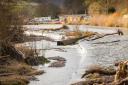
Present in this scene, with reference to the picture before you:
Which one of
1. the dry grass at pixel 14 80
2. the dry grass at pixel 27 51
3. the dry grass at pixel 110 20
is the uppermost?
the dry grass at pixel 27 51

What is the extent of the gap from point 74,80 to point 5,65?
4772 mm

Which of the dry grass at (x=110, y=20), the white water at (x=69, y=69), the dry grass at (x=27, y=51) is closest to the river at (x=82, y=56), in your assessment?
the white water at (x=69, y=69)

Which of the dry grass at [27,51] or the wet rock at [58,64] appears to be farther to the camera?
the dry grass at [27,51]

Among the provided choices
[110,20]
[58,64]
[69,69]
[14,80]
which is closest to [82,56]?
[58,64]

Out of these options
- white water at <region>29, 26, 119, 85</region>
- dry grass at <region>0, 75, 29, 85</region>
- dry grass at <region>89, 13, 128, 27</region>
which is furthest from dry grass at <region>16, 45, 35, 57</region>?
dry grass at <region>89, 13, 128, 27</region>

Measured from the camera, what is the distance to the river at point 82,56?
24.6 meters

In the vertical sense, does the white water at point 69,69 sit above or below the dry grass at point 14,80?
below

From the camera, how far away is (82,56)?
111 ft

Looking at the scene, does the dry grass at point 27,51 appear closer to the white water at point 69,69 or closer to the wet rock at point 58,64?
the wet rock at point 58,64

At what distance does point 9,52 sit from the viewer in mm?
28594

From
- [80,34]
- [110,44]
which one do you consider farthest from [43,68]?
[80,34]

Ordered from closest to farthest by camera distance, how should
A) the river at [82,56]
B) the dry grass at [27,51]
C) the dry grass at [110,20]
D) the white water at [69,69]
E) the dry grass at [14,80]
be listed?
the dry grass at [14,80] < the white water at [69,69] < the river at [82,56] < the dry grass at [27,51] < the dry grass at [110,20]

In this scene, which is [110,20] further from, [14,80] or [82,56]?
[14,80]

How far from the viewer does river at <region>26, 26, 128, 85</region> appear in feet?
80.7
